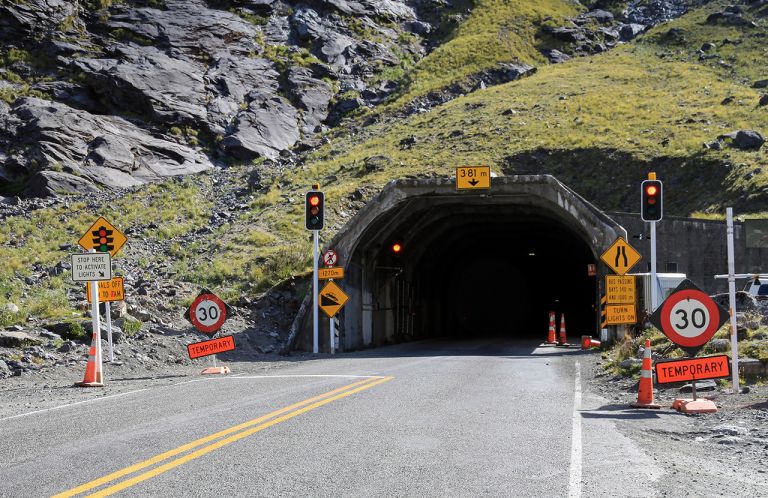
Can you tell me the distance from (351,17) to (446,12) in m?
13.0

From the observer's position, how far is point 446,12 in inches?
3514

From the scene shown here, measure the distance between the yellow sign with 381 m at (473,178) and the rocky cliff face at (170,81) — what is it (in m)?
31.1

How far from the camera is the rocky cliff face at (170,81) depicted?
53.5 meters

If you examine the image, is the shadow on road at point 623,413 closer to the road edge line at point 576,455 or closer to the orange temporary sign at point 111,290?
the road edge line at point 576,455

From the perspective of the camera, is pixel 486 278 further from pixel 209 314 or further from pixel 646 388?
pixel 646 388

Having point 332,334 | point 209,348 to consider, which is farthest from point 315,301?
point 209,348

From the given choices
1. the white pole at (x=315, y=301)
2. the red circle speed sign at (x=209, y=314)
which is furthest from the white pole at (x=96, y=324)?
the white pole at (x=315, y=301)

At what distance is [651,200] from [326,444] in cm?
1411

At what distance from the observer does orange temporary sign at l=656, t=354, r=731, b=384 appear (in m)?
12.0

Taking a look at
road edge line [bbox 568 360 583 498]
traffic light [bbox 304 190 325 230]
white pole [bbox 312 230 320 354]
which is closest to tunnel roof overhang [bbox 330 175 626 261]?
white pole [bbox 312 230 320 354]

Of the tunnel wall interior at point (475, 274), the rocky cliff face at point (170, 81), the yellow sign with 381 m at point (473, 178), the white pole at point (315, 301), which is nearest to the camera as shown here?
the white pole at point (315, 301)

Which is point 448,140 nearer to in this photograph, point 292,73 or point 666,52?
point 292,73

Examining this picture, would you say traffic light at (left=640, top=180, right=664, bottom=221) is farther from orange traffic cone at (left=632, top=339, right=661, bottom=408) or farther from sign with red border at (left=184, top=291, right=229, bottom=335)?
sign with red border at (left=184, top=291, right=229, bottom=335)

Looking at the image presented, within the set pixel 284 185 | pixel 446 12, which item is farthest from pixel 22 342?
pixel 446 12
